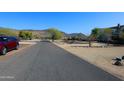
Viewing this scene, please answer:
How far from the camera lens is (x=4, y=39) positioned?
21562 mm

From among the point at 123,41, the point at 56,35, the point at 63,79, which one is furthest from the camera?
the point at 56,35

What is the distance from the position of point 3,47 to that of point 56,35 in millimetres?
111419

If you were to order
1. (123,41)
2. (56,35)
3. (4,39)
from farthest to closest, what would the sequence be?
(56,35)
(123,41)
(4,39)

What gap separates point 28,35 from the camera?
152875mm

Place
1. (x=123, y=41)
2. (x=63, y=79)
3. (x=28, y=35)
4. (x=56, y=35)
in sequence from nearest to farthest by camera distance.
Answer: (x=63, y=79)
(x=123, y=41)
(x=56, y=35)
(x=28, y=35)

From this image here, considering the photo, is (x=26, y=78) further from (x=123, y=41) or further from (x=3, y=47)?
(x=123, y=41)

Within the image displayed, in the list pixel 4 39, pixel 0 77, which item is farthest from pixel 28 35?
pixel 0 77
